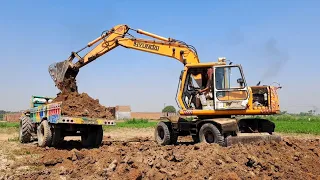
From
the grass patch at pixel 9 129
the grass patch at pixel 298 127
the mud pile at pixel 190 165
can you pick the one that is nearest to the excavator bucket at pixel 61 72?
the mud pile at pixel 190 165

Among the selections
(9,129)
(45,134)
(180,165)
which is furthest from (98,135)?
(9,129)

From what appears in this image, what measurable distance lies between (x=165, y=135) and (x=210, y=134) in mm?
2439

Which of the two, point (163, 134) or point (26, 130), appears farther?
point (26, 130)

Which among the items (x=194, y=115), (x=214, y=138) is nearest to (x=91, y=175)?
(x=214, y=138)

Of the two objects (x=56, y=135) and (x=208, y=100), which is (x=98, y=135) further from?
(x=208, y=100)

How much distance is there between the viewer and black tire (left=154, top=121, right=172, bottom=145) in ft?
45.8

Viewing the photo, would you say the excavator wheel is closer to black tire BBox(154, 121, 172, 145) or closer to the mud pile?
black tire BBox(154, 121, 172, 145)

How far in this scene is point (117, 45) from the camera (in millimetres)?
15641

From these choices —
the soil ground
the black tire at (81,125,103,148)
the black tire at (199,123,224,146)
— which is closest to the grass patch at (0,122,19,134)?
the black tire at (81,125,103,148)

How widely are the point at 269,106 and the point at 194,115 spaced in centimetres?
268

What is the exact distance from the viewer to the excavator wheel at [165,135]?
1398 cm

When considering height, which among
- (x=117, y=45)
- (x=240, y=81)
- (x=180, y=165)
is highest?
(x=117, y=45)

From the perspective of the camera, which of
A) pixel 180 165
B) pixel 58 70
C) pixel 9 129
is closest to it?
pixel 180 165

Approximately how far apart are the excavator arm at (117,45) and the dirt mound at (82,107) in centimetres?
97
